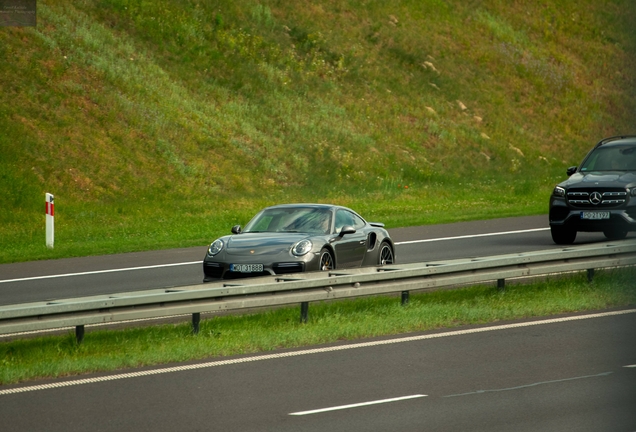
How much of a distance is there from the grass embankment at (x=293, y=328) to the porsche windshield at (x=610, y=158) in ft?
19.0

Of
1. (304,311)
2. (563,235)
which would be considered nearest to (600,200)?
(563,235)

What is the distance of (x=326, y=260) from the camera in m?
14.8

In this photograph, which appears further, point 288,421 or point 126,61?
point 126,61

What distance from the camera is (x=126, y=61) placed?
114 ft

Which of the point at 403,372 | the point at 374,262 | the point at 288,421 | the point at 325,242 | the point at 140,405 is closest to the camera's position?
the point at 288,421

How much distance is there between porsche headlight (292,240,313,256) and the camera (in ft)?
47.0

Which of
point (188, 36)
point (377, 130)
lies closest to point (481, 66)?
point (377, 130)

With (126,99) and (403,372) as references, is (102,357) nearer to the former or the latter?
(403,372)

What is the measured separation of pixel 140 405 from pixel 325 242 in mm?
7078

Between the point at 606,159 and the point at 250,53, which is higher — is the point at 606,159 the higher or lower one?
the lower one

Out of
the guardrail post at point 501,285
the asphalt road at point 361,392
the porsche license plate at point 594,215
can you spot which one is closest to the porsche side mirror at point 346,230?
the guardrail post at point 501,285

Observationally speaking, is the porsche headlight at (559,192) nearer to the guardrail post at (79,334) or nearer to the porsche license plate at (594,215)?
the porsche license plate at (594,215)

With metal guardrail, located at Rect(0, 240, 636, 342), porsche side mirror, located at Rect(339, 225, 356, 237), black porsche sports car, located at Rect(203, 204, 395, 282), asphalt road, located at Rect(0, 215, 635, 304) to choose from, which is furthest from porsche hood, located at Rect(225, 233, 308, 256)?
metal guardrail, located at Rect(0, 240, 636, 342)

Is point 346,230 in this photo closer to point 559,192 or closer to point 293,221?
point 293,221
